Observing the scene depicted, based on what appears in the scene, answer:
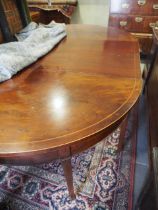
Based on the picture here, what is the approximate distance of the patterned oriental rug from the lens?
3.36 feet

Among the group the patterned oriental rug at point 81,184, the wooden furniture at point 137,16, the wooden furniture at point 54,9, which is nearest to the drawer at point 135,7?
the wooden furniture at point 137,16

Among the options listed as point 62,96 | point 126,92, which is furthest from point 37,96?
point 126,92

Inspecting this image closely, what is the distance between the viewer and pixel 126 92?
0.68 m

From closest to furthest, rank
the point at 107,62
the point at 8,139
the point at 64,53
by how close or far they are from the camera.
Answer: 1. the point at 8,139
2. the point at 107,62
3. the point at 64,53

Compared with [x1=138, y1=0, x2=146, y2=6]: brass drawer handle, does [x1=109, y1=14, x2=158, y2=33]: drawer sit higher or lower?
lower

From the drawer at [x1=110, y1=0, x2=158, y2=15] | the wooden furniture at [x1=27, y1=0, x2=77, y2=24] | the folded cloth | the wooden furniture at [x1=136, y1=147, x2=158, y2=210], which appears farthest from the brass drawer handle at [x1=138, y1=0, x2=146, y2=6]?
the wooden furniture at [x1=136, y1=147, x2=158, y2=210]

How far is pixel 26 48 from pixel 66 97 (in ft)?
1.41

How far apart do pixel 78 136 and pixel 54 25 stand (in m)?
1.01

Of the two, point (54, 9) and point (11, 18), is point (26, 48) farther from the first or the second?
point (54, 9)

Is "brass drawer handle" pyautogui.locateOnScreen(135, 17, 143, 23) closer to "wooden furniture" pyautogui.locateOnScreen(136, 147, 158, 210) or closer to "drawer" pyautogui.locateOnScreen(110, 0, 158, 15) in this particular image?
"drawer" pyautogui.locateOnScreen(110, 0, 158, 15)

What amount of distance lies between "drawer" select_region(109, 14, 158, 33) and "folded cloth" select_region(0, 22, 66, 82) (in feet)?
4.92

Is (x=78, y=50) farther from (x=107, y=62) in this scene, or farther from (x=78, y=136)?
(x=78, y=136)

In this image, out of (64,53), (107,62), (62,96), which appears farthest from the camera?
(64,53)

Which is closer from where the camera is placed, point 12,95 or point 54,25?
point 12,95
